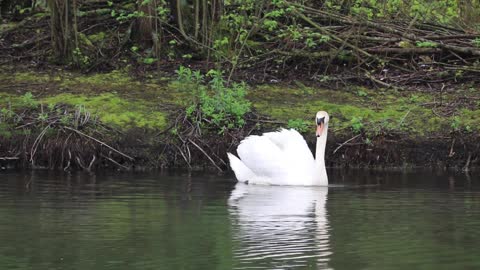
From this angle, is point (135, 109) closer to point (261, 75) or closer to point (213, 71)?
point (213, 71)

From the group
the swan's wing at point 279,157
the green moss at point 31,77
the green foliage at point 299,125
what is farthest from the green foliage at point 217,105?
the green moss at point 31,77

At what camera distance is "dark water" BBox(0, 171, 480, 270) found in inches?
361

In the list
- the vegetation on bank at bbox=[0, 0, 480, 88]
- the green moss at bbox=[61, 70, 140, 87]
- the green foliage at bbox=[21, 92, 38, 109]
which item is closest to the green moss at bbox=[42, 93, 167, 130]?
the green foliage at bbox=[21, 92, 38, 109]

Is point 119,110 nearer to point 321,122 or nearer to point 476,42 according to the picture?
point 321,122

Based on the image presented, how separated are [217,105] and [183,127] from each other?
667 millimetres

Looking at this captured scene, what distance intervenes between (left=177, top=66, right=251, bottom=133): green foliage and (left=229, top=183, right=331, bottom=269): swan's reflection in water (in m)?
2.80

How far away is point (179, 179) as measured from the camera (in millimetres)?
16109

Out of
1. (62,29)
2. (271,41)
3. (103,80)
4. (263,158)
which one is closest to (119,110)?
(103,80)

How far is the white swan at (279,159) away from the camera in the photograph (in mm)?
16078

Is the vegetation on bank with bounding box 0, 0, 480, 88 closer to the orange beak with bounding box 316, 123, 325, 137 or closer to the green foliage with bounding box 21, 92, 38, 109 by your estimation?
the green foliage with bounding box 21, 92, 38, 109

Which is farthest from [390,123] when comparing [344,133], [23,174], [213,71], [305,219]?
[305,219]

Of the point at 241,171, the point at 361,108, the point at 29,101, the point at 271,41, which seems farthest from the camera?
the point at 271,41

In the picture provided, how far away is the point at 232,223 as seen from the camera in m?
11.4

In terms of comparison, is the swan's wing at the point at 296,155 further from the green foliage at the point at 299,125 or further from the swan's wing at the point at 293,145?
the green foliage at the point at 299,125
